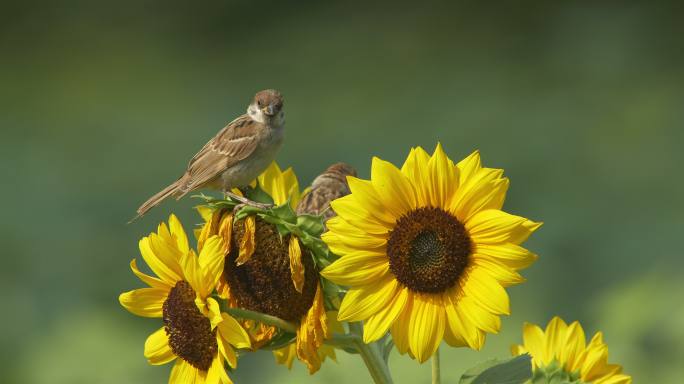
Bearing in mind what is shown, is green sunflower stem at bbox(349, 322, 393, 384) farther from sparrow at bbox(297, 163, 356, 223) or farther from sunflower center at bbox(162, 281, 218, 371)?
sparrow at bbox(297, 163, 356, 223)

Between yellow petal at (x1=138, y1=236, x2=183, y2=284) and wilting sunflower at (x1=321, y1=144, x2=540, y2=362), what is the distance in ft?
0.62

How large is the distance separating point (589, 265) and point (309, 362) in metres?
1.93

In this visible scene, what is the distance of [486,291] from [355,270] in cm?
13

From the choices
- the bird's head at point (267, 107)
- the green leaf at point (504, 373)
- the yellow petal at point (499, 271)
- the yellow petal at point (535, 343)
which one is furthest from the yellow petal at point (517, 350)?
the bird's head at point (267, 107)

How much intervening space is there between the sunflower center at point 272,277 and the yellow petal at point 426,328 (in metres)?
0.13

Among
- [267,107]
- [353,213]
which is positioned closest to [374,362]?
[353,213]

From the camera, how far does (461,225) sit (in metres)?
1.12

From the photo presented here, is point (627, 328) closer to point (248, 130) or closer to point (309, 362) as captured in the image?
point (248, 130)

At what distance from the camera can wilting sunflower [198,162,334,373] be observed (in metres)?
1.15

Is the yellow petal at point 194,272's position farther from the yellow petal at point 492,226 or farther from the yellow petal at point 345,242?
the yellow petal at point 492,226

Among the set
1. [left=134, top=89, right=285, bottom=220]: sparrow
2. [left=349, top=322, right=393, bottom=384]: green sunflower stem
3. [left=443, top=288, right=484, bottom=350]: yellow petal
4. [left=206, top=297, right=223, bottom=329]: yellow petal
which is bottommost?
[left=349, top=322, right=393, bottom=384]: green sunflower stem

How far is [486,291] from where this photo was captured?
1.09m

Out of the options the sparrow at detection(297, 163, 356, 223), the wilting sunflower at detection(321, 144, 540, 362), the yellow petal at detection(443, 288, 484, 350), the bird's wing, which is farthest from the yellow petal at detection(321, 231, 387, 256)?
the bird's wing

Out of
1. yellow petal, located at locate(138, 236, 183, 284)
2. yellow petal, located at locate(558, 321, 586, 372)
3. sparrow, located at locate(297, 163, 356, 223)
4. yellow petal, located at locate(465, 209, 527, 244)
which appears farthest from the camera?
sparrow, located at locate(297, 163, 356, 223)
